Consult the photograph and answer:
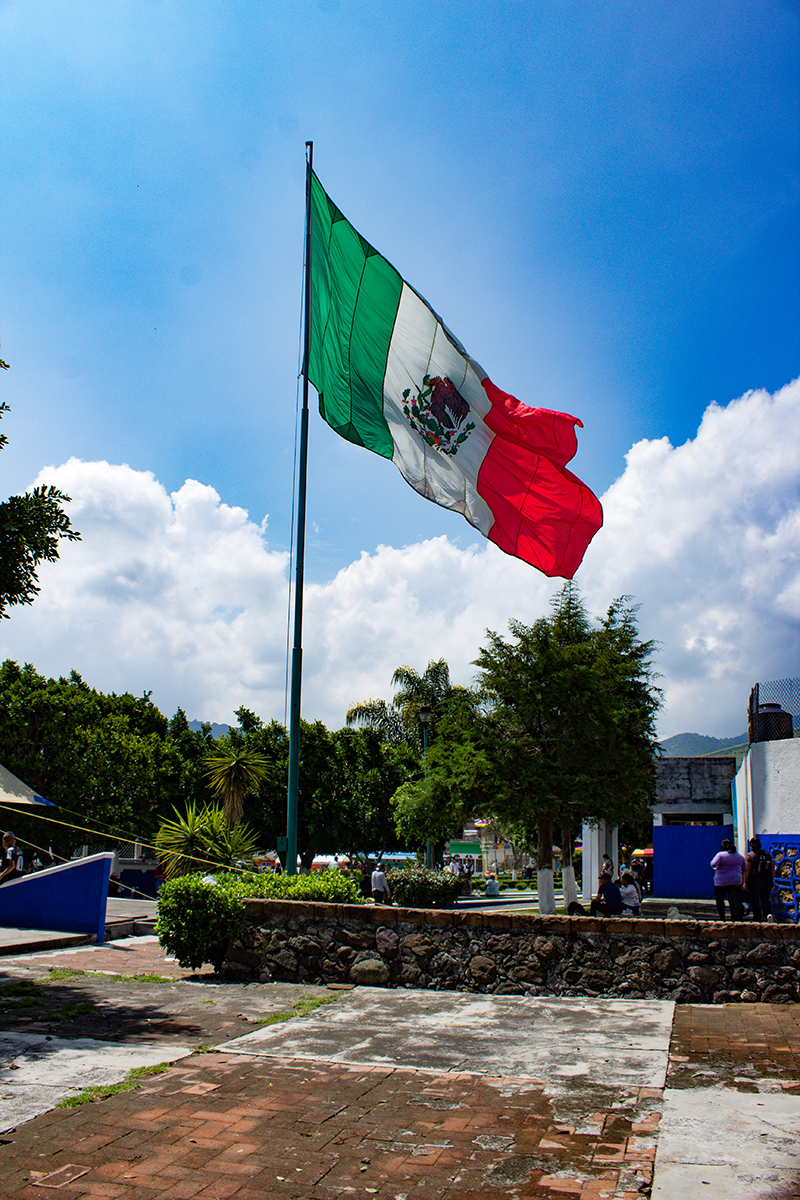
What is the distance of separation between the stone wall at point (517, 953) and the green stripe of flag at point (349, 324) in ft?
21.0

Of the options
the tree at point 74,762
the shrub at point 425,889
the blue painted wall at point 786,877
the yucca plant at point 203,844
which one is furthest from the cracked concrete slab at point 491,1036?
the tree at point 74,762

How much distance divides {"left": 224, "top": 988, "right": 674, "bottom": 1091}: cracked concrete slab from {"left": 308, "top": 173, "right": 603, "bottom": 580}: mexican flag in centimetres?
600

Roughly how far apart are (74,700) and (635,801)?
21.9m

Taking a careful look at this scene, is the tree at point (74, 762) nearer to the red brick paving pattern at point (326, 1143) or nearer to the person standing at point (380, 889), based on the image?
the person standing at point (380, 889)

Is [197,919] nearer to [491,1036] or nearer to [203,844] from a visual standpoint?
[491,1036]

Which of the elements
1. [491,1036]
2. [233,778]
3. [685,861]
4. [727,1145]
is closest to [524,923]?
[491,1036]

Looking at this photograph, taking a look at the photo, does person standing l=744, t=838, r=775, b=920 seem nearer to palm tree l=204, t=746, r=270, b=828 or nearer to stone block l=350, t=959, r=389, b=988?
stone block l=350, t=959, r=389, b=988

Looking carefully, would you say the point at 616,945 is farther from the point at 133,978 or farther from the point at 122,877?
the point at 122,877

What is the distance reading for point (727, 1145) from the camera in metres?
4.57

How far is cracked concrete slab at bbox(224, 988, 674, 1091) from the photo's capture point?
6.28 meters

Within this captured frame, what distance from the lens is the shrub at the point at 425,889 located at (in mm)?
19000

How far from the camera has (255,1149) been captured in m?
4.56

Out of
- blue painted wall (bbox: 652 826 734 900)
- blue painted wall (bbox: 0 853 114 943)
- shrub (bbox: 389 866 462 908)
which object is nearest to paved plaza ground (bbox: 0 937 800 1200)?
blue painted wall (bbox: 0 853 114 943)

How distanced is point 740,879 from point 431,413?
28.3 ft
